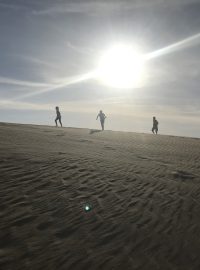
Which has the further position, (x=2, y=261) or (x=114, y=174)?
(x=114, y=174)

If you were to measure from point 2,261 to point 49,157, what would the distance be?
18.4 feet

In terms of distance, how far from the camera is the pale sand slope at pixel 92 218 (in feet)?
13.4

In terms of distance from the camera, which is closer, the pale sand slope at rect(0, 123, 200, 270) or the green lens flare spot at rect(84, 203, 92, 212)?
the pale sand slope at rect(0, 123, 200, 270)

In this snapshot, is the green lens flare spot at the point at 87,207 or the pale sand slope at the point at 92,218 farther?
the green lens flare spot at the point at 87,207

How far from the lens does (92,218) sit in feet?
17.3

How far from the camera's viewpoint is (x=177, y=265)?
4152 millimetres

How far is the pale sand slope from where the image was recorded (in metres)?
4.07

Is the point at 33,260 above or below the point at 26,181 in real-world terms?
below

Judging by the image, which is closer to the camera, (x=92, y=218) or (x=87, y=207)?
(x=92, y=218)

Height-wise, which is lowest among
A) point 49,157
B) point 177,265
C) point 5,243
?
point 177,265

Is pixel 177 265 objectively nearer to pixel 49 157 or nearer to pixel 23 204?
pixel 23 204

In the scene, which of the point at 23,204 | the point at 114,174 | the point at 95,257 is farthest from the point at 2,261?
the point at 114,174

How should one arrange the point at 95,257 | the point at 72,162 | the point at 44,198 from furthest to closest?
1. the point at 72,162
2. the point at 44,198
3. the point at 95,257

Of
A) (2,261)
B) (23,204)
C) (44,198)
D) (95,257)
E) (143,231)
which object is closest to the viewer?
(2,261)
